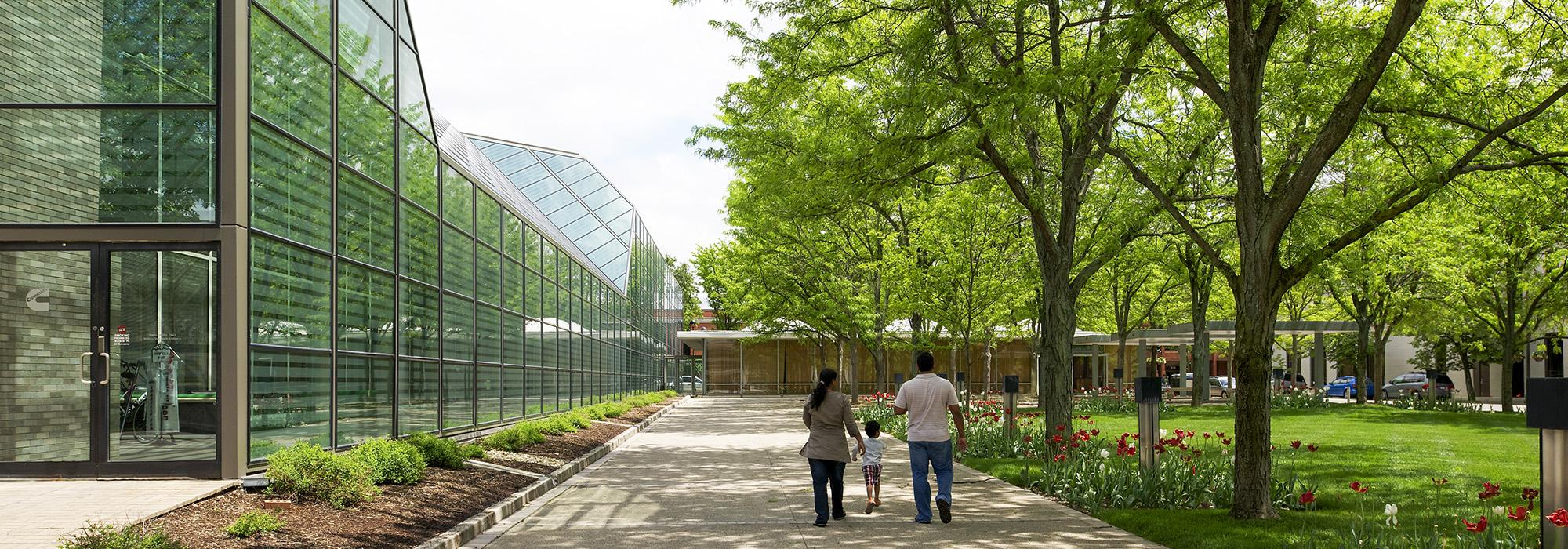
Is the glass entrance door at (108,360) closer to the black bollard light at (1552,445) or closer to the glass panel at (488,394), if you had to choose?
the glass panel at (488,394)

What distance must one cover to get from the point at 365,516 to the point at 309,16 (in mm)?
6486

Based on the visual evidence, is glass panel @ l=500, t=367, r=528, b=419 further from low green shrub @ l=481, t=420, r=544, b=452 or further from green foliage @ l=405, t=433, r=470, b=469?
green foliage @ l=405, t=433, r=470, b=469

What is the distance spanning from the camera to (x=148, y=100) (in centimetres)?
1180

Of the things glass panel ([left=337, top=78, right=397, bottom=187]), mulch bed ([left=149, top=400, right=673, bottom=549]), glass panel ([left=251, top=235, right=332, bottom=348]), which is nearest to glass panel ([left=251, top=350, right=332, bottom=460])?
glass panel ([left=251, top=235, right=332, bottom=348])

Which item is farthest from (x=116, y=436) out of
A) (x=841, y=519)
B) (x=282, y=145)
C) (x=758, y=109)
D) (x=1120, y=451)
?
(x=758, y=109)

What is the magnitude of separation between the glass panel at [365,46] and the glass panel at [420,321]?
2.97 m

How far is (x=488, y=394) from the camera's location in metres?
22.9

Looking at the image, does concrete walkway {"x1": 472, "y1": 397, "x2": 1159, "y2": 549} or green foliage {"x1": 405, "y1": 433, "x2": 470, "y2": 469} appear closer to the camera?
concrete walkway {"x1": 472, "y1": 397, "x2": 1159, "y2": 549}

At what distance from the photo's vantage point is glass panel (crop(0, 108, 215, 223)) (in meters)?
11.7

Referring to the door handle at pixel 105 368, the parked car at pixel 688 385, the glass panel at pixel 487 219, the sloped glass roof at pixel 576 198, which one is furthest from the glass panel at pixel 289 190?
the parked car at pixel 688 385

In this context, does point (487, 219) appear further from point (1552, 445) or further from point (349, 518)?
point (1552, 445)

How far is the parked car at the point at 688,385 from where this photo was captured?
2648 inches

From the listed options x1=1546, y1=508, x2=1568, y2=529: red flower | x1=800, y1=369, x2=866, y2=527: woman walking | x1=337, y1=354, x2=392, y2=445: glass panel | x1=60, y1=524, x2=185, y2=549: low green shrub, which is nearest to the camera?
x1=1546, y1=508, x2=1568, y2=529: red flower

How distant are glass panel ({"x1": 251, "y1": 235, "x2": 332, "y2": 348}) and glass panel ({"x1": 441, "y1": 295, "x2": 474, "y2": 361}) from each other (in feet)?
18.1
